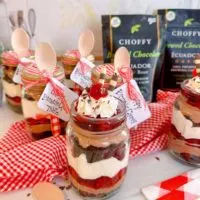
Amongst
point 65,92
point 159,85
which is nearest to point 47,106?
point 65,92

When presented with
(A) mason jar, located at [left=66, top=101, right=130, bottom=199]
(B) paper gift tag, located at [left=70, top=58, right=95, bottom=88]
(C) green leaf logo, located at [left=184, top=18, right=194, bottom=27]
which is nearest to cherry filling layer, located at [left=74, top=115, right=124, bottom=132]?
(A) mason jar, located at [left=66, top=101, right=130, bottom=199]

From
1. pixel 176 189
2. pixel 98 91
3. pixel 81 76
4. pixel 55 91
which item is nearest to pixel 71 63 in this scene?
pixel 81 76

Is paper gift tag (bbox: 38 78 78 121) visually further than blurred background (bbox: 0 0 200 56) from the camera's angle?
No

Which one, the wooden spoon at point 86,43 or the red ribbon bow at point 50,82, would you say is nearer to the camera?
the red ribbon bow at point 50,82

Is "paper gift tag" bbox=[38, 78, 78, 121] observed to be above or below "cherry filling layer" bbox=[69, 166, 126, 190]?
above

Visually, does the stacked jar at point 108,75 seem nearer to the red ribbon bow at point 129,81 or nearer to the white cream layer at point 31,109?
the red ribbon bow at point 129,81

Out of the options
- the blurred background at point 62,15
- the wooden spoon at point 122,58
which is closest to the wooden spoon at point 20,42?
the blurred background at point 62,15

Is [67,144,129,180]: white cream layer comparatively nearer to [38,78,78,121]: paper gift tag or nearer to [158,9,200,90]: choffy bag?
[38,78,78,121]: paper gift tag

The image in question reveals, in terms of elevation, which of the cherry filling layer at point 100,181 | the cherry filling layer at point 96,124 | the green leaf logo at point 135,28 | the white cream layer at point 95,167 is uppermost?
the green leaf logo at point 135,28
